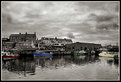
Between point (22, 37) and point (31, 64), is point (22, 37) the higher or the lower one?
the higher one

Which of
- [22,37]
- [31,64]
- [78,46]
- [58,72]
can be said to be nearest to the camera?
[58,72]

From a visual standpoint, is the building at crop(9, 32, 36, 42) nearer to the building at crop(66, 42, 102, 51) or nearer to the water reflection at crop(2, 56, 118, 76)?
the building at crop(66, 42, 102, 51)

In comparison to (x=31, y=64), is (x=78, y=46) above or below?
below

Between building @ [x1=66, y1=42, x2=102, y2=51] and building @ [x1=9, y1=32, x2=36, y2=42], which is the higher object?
building @ [x1=9, y1=32, x2=36, y2=42]

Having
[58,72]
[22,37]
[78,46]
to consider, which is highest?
[22,37]

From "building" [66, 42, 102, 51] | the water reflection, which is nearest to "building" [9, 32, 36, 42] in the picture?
"building" [66, 42, 102, 51]

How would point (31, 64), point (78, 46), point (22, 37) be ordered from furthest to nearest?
point (78, 46) → point (22, 37) → point (31, 64)

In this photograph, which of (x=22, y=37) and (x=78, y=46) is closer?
(x=22, y=37)

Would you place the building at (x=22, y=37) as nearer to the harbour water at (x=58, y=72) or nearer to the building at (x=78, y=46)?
the building at (x=78, y=46)

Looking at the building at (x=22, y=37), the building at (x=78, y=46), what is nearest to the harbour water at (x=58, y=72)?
the building at (x=22, y=37)

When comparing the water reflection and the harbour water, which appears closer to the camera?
the harbour water

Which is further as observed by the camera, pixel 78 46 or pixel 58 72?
pixel 78 46

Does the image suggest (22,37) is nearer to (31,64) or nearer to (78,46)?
(78,46)

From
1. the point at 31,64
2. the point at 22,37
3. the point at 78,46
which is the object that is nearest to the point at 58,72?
the point at 31,64
